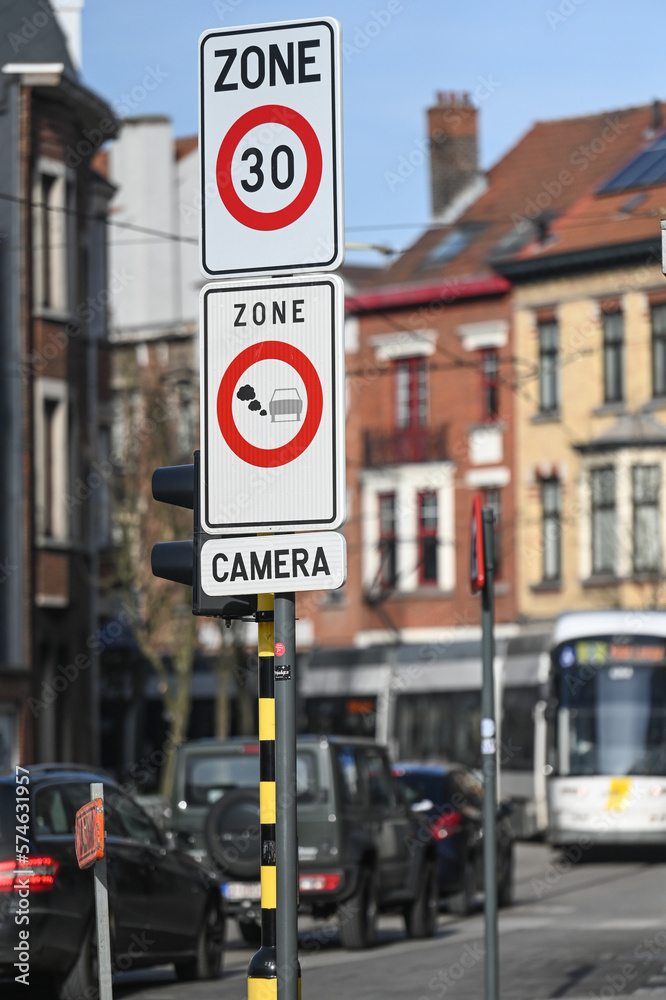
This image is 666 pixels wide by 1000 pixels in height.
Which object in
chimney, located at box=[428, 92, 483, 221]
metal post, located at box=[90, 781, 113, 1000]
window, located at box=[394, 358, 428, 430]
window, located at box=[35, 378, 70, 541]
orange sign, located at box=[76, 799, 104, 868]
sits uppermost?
chimney, located at box=[428, 92, 483, 221]

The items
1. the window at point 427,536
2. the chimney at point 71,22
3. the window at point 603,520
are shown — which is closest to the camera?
the chimney at point 71,22

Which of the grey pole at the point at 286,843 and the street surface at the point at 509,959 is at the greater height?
the grey pole at the point at 286,843

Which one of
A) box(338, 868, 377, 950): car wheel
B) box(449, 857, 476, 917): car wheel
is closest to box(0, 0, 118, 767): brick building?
box(449, 857, 476, 917): car wheel

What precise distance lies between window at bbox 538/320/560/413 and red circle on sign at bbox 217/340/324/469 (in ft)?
139

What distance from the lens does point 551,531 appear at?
4712 cm

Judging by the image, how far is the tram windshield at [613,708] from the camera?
28203 millimetres

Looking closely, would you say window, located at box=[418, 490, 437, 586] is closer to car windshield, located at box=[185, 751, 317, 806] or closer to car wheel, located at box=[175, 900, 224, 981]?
car windshield, located at box=[185, 751, 317, 806]

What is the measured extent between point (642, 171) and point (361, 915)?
101 feet

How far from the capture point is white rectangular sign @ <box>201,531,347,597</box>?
5023 mm

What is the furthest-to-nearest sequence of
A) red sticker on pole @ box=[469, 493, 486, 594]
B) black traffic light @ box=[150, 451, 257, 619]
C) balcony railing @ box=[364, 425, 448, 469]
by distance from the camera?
balcony railing @ box=[364, 425, 448, 469]
red sticker on pole @ box=[469, 493, 486, 594]
black traffic light @ box=[150, 451, 257, 619]

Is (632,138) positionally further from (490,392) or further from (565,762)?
(565,762)

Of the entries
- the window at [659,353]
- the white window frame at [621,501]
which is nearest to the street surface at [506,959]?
the white window frame at [621,501]

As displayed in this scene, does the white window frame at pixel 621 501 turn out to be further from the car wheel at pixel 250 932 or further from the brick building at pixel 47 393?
the car wheel at pixel 250 932

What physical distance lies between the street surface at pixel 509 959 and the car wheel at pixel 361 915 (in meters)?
0.15
